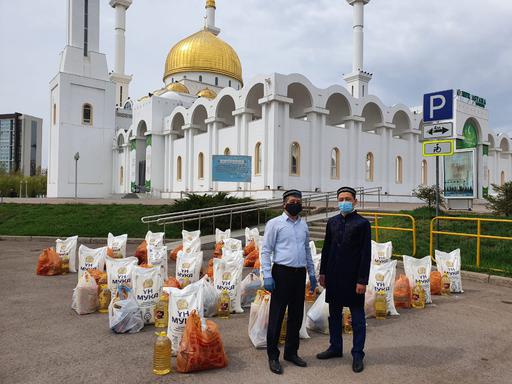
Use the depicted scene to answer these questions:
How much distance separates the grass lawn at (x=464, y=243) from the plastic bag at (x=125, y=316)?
270 inches

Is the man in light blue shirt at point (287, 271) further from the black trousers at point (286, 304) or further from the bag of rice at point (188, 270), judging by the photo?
the bag of rice at point (188, 270)

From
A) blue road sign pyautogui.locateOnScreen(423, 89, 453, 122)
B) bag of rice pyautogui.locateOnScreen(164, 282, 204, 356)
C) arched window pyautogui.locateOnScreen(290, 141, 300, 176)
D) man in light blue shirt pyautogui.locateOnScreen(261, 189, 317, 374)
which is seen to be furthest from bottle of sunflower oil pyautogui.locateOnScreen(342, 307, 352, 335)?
arched window pyautogui.locateOnScreen(290, 141, 300, 176)

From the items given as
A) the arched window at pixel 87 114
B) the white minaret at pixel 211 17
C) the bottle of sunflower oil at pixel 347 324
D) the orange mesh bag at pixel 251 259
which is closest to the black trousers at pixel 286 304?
the bottle of sunflower oil at pixel 347 324

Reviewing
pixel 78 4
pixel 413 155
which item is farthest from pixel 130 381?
pixel 78 4

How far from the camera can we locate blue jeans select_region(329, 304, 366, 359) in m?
4.09

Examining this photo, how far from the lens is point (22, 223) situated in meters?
17.3

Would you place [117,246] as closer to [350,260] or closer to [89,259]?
[89,259]

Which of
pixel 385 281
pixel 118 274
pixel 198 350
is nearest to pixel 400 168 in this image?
pixel 385 281

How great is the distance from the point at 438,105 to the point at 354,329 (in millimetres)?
6938

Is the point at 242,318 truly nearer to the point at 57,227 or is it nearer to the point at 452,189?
the point at 57,227

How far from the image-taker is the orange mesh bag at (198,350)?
3.90 m

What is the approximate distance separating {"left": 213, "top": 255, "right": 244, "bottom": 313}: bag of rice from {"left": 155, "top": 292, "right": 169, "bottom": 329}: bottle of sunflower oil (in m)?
0.90

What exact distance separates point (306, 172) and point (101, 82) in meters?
25.5

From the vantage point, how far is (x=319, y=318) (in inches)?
203
